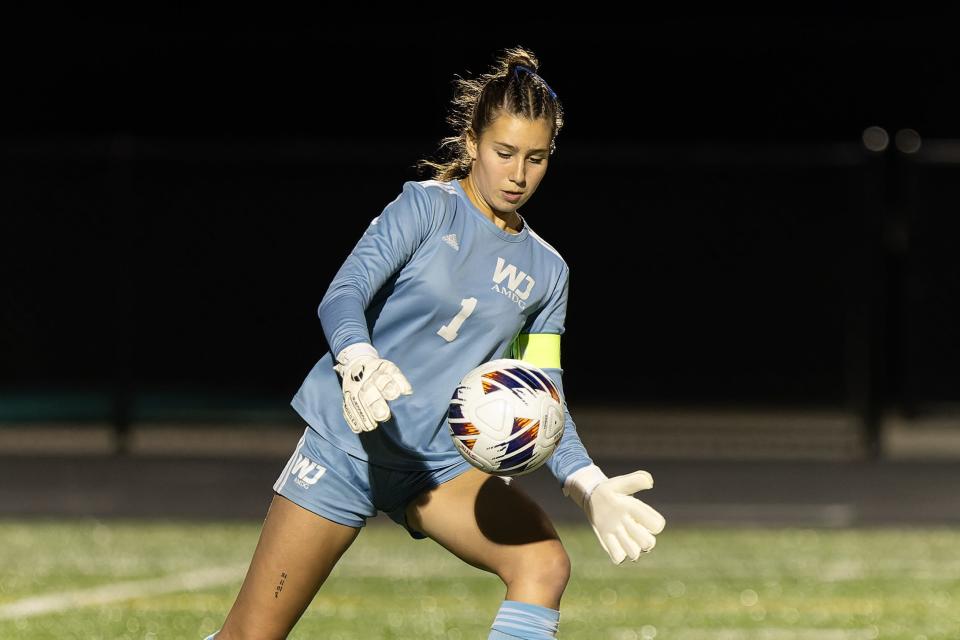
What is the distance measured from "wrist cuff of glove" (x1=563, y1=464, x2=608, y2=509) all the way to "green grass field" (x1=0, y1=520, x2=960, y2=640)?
2872 mm

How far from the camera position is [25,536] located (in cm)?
1095

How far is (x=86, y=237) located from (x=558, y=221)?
5.30 metres

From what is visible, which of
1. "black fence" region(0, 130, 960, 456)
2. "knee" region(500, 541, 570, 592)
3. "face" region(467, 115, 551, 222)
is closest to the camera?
"knee" region(500, 541, 570, 592)

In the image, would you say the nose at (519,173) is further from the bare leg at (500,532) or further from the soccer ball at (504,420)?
the bare leg at (500,532)

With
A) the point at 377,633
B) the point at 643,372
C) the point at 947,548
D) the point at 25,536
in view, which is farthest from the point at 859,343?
the point at 377,633

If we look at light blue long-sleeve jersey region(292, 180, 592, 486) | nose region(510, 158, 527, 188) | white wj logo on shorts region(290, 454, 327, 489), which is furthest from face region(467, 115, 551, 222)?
white wj logo on shorts region(290, 454, 327, 489)

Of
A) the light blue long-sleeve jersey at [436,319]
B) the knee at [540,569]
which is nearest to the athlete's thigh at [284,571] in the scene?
the light blue long-sleeve jersey at [436,319]

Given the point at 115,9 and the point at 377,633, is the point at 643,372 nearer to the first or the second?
the point at 115,9

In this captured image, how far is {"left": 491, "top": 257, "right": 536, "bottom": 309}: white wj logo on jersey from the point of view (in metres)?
4.89

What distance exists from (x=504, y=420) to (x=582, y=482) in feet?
1.28

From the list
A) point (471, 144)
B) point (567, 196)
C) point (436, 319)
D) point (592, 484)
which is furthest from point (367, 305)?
point (567, 196)

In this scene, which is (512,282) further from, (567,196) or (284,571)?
(567,196)

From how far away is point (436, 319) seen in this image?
4875mm

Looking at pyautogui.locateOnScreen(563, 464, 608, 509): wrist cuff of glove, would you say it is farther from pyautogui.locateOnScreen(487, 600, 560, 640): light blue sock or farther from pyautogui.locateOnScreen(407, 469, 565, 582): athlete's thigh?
pyautogui.locateOnScreen(487, 600, 560, 640): light blue sock
